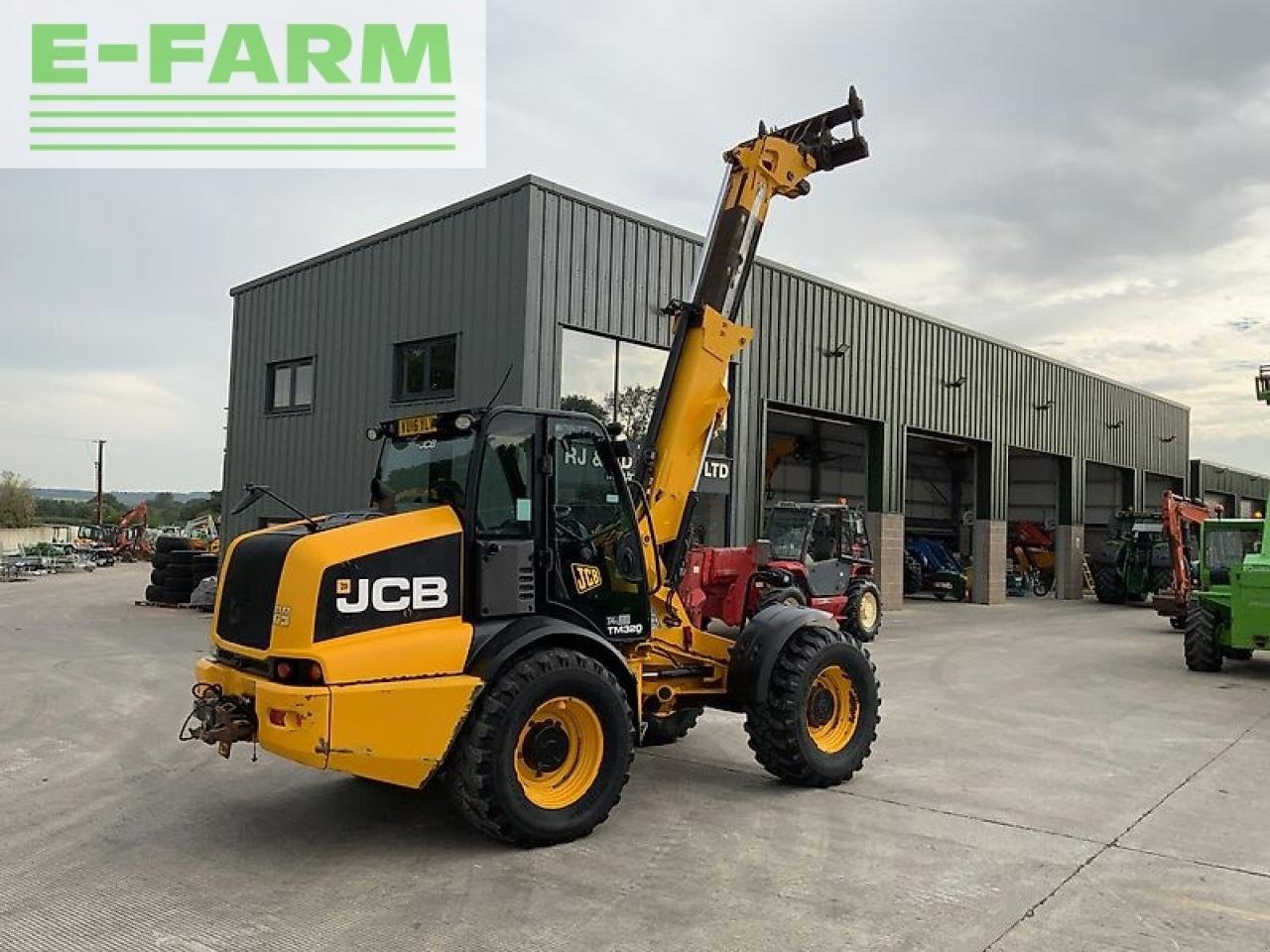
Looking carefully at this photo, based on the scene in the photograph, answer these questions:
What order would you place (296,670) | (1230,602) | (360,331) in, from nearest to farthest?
(296,670) → (1230,602) → (360,331)

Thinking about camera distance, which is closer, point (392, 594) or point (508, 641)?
point (392, 594)

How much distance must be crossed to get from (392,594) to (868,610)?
528 inches

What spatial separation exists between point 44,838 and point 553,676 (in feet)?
10.3

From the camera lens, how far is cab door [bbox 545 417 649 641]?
5867 mm

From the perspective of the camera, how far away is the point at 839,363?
2050cm

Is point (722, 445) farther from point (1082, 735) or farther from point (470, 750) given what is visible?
point (470, 750)

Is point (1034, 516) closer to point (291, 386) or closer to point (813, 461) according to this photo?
point (813, 461)

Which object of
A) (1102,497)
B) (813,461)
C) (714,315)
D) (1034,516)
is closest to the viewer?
(714,315)

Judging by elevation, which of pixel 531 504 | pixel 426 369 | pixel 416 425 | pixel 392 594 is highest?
pixel 426 369

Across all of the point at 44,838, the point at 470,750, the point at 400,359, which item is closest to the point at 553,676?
the point at 470,750

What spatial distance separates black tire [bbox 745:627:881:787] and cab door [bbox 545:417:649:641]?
1.06 metres

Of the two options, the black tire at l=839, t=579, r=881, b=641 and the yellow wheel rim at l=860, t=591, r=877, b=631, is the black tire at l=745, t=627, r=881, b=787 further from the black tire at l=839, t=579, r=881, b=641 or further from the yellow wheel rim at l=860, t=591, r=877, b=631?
the yellow wheel rim at l=860, t=591, r=877, b=631

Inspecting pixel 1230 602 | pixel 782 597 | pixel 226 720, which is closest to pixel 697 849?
pixel 226 720

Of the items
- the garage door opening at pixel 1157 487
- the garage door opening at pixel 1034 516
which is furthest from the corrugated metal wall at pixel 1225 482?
the garage door opening at pixel 1034 516
